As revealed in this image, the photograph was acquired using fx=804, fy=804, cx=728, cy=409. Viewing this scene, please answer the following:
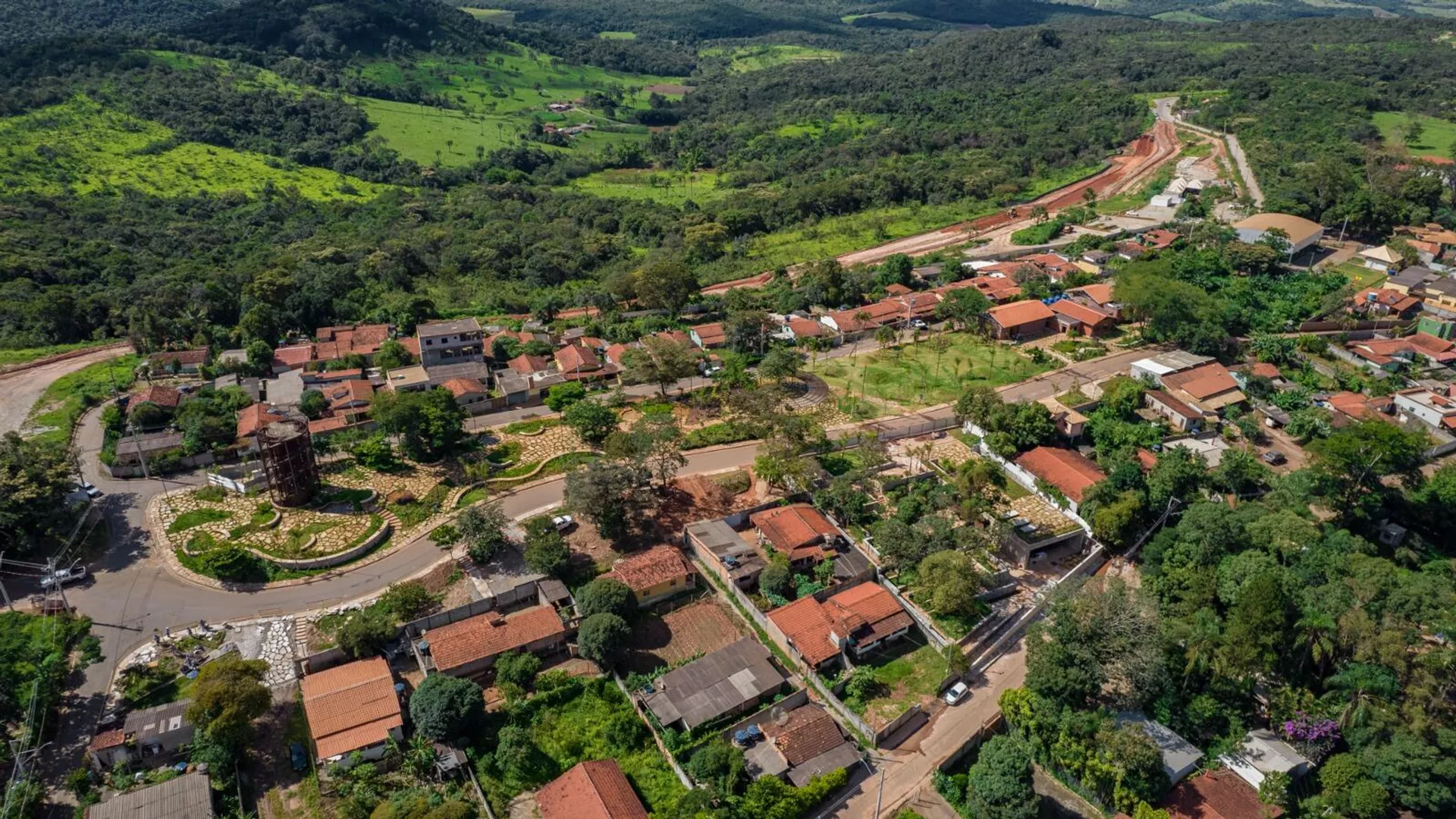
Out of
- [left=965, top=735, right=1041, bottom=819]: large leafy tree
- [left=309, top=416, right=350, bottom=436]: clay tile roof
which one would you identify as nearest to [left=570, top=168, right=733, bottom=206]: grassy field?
[left=309, top=416, right=350, bottom=436]: clay tile roof

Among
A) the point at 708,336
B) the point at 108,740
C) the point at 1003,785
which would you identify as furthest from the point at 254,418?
the point at 1003,785

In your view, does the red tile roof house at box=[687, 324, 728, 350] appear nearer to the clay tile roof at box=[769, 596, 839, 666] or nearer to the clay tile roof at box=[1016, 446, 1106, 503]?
the clay tile roof at box=[1016, 446, 1106, 503]

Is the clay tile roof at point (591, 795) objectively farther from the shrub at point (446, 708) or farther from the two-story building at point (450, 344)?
the two-story building at point (450, 344)

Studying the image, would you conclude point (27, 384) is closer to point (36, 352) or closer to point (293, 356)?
point (36, 352)

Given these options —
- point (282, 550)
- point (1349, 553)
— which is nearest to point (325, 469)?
point (282, 550)

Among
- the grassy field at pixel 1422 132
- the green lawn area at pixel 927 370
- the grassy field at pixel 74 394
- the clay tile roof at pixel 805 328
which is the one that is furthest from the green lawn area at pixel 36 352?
the grassy field at pixel 1422 132

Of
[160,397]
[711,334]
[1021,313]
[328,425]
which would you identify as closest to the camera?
[328,425]
